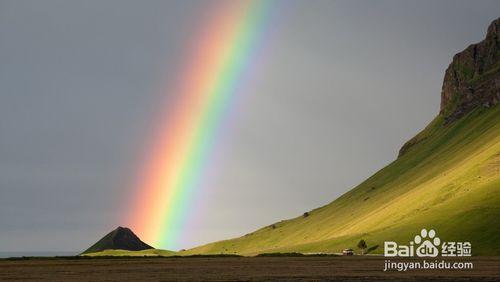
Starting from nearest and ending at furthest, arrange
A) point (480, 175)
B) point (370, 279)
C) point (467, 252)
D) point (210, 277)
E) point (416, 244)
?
1. point (370, 279)
2. point (210, 277)
3. point (467, 252)
4. point (416, 244)
5. point (480, 175)

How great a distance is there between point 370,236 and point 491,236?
4756cm

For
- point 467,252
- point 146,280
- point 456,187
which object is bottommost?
point 146,280

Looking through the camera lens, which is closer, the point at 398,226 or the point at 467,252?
the point at 467,252

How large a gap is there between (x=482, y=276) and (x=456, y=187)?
137317 mm

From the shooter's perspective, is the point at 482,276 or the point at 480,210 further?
the point at 480,210

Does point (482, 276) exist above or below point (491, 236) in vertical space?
below

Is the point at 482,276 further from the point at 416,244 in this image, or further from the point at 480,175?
the point at 480,175

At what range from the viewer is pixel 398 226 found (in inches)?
7338

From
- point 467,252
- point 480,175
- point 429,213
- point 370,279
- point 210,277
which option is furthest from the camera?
point 480,175

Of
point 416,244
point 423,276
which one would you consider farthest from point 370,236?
point 423,276

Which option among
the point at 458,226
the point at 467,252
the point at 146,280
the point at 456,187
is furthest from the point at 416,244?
the point at 146,280

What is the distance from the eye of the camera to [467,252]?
5266 inches

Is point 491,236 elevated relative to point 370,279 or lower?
elevated

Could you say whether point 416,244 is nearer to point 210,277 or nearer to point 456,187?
point 456,187
